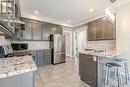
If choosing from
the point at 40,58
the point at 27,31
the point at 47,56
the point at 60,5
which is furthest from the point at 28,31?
the point at 60,5

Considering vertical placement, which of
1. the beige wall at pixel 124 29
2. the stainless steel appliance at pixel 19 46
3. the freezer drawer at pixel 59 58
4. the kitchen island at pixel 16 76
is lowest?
the freezer drawer at pixel 59 58

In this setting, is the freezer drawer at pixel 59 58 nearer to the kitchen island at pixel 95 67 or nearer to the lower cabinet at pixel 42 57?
the lower cabinet at pixel 42 57

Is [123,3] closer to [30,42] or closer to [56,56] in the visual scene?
[56,56]

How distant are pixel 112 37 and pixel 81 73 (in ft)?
6.74

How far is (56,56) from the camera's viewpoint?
5.82m

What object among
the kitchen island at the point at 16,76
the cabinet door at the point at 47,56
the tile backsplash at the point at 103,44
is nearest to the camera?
the kitchen island at the point at 16,76

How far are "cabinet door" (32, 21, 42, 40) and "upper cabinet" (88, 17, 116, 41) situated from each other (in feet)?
9.47

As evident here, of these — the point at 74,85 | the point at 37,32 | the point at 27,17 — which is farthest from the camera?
the point at 37,32

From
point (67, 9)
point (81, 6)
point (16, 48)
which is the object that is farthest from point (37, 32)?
point (81, 6)

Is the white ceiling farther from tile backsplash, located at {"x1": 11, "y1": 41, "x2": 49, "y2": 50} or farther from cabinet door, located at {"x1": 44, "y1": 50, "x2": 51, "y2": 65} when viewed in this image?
cabinet door, located at {"x1": 44, "y1": 50, "x2": 51, "y2": 65}

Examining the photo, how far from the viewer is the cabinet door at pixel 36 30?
5.37m

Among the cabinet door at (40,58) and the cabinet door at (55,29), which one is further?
the cabinet door at (55,29)

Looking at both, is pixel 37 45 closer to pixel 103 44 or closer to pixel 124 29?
pixel 103 44

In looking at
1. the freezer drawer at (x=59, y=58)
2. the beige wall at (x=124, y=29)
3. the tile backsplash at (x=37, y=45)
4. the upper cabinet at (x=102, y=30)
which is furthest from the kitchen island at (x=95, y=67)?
the tile backsplash at (x=37, y=45)
